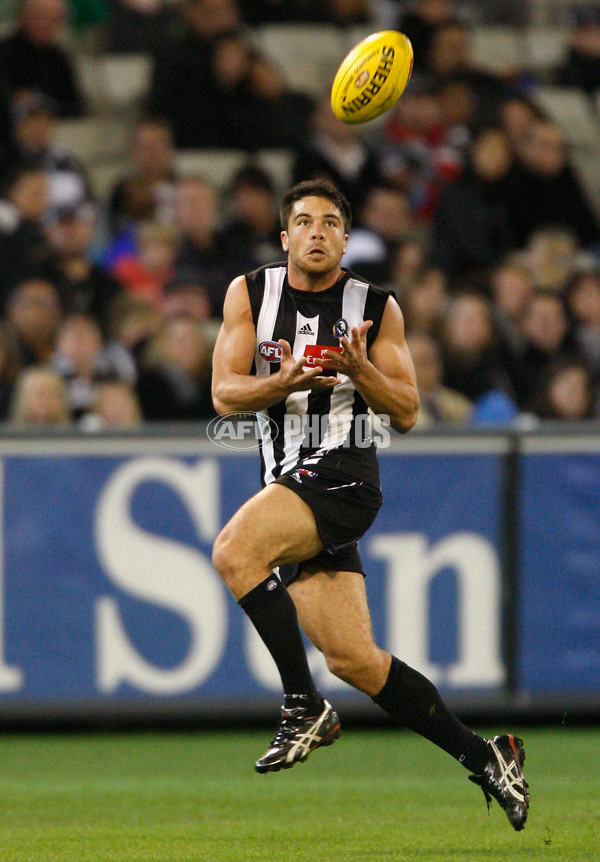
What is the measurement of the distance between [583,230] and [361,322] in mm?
6856

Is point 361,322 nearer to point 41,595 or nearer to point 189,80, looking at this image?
point 41,595

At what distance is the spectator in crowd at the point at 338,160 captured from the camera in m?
10.4

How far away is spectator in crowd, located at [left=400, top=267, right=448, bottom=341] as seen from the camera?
931 cm

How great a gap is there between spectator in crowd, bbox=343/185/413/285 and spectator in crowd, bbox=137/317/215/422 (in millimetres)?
1557

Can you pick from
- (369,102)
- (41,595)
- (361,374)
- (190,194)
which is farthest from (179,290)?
(361,374)

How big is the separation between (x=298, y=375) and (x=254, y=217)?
5.72 meters

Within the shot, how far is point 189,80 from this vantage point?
1084 centimetres

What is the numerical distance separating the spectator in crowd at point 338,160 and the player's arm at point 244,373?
17.9 feet

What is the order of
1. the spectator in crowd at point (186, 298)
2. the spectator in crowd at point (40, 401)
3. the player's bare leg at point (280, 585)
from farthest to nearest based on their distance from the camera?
the spectator in crowd at point (186, 298), the spectator in crowd at point (40, 401), the player's bare leg at point (280, 585)

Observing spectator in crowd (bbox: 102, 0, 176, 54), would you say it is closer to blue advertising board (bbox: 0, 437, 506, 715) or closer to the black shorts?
blue advertising board (bbox: 0, 437, 506, 715)

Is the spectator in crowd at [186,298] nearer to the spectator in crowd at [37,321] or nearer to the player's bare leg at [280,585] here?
the spectator in crowd at [37,321]

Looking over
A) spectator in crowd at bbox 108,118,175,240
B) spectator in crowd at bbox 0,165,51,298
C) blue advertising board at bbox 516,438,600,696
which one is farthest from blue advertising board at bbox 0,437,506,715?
spectator in crowd at bbox 108,118,175,240

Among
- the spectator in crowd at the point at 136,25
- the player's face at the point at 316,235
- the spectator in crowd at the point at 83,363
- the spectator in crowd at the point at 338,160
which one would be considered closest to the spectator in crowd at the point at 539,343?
the spectator in crowd at the point at 338,160

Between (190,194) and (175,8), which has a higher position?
(175,8)
